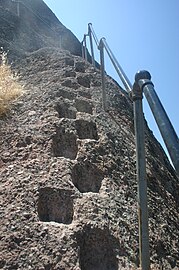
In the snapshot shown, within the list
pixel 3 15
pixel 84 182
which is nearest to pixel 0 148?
pixel 84 182

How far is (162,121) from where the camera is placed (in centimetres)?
215

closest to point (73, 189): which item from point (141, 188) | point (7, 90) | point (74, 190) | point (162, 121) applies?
point (74, 190)

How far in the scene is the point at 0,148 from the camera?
449 centimetres

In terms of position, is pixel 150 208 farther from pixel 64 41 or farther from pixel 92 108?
pixel 64 41

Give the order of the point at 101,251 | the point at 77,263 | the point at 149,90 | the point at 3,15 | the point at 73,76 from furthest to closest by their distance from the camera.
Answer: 1. the point at 3,15
2. the point at 73,76
3. the point at 101,251
4. the point at 77,263
5. the point at 149,90

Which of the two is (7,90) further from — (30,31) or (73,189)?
(30,31)

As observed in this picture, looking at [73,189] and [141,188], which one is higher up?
[73,189]

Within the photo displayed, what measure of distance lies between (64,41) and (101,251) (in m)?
13.5

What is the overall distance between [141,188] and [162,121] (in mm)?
866

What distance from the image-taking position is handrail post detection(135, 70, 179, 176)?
1.93 meters

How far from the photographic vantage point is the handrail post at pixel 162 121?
193 centimetres

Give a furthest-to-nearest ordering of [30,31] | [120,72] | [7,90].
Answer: [30,31], [7,90], [120,72]

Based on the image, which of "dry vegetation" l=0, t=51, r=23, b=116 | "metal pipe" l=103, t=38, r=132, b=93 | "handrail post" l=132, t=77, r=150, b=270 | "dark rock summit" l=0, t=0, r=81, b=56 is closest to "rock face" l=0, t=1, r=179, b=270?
"dry vegetation" l=0, t=51, r=23, b=116

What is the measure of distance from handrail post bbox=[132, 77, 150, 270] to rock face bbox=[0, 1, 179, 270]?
0.38 metres
